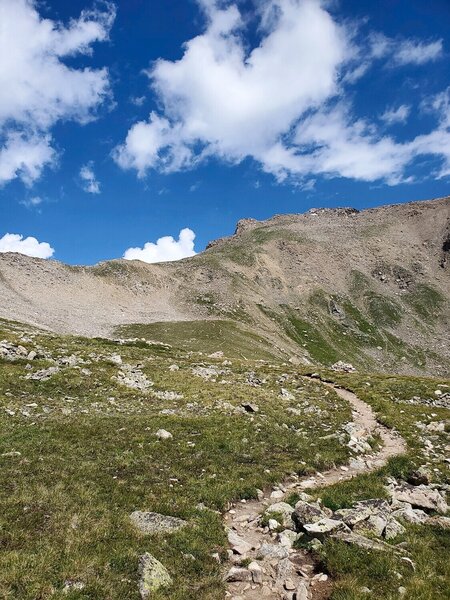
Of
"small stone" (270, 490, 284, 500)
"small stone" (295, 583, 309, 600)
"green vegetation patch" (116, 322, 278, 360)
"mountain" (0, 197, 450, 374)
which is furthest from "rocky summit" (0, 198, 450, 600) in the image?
"mountain" (0, 197, 450, 374)

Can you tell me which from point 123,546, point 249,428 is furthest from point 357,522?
point 249,428

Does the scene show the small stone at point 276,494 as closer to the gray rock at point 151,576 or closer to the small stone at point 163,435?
the gray rock at point 151,576

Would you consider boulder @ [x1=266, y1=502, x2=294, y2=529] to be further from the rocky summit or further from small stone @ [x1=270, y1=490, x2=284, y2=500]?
small stone @ [x1=270, y1=490, x2=284, y2=500]

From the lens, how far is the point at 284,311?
166 m

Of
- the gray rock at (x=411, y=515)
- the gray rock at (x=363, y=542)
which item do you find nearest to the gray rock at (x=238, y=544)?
the gray rock at (x=363, y=542)

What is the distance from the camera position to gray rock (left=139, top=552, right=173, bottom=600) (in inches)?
410

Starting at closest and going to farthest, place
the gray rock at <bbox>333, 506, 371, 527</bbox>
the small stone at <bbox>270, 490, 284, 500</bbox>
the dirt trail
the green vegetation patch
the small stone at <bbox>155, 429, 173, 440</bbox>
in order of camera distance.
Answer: the dirt trail → the gray rock at <bbox>333, 506, 371, 527</bbox> → the small stone at <bbox>270, 490, 284, 500</bbox> → the small stone at <bbox>155, 429, 173, 440</bbox> → the green vegetation patch

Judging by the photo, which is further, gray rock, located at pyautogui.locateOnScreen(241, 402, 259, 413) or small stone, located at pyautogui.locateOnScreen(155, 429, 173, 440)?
gray rock, located at pyautogui.locateOnScreen(241, 402, 259, 413)

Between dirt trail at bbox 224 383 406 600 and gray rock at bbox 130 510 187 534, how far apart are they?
1.98 metres

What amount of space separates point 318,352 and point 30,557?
139120 mm

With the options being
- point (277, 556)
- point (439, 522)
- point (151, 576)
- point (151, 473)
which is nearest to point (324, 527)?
point (277, 556)

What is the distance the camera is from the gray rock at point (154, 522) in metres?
13.5

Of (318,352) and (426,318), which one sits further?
(426,318)

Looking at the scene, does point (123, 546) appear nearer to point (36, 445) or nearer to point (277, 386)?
point (36, 445)
